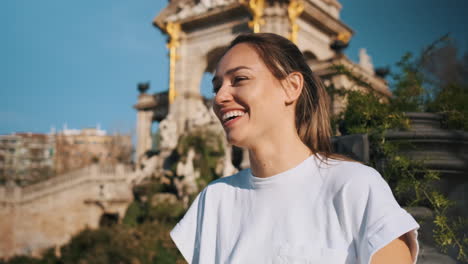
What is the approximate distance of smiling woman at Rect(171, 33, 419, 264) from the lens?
1487 millimetres

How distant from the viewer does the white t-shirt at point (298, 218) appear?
1438mm

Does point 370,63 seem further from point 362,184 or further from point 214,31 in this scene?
point 362,184

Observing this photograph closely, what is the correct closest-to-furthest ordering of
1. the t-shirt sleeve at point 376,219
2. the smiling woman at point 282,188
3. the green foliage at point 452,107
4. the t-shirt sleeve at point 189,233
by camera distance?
the t-shirt sleeve at point 376,219 → the smiling woman at point 282,188 → the t-shirt sleeve at point 189,233 → the green foliage at point 452,107

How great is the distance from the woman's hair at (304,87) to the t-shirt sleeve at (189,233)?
1.87ft

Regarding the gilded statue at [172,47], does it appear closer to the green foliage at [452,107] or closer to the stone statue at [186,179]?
the stone statue at [186,179]

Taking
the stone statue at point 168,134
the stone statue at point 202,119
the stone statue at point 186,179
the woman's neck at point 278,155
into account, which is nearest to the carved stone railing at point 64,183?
the stone statue at point 168,134

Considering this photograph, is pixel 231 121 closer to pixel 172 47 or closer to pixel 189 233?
pixel 189 233

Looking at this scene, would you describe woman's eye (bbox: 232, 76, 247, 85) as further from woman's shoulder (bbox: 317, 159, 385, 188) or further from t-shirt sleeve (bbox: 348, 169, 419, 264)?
t-shirt sleeve (bbox: 348, 169, 419, 264)

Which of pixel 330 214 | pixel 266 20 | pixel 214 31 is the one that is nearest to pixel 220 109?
pixel 330 214

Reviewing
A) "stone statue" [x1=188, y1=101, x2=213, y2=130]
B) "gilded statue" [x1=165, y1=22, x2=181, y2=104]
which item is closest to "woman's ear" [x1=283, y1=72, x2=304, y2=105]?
"stone statue" [x1=188, y1=101, x2=213, y2=130]

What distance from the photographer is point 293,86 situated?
187 centimetres

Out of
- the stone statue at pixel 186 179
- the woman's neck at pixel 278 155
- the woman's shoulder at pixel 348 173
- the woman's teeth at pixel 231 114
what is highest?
the woman's teeth at pixel 231 114

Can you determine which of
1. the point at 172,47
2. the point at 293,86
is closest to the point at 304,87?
the point at 293,86

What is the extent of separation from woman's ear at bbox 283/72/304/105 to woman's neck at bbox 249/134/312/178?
162mm
